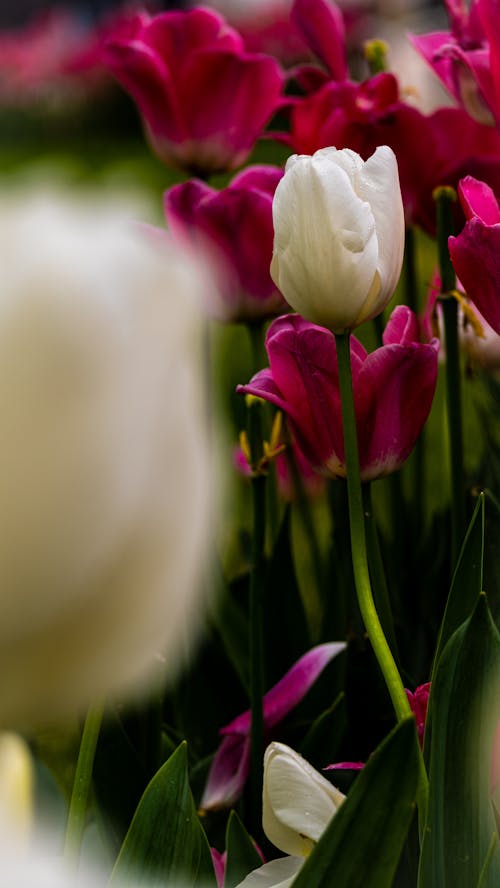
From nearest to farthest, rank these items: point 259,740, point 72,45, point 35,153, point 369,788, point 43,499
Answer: point 43,499, point 369,788, point 259,740, point 35,153, point 72,45

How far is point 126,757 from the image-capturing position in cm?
52

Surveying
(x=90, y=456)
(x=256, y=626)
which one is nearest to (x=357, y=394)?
(x=256, y=626)

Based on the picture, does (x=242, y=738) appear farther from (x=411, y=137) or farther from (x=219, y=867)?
(x=411, y=137)

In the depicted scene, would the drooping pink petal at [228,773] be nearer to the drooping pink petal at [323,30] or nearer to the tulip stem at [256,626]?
the tulip stem at [256,626]

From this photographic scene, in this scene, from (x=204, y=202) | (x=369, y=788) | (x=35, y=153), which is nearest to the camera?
(x=369, y=788)

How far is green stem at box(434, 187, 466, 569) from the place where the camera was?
Answer: 562 mm

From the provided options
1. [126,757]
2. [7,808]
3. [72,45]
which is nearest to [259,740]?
[126,757]

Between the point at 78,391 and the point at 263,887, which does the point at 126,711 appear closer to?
the point at 263,887

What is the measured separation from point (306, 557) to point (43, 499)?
1.12m

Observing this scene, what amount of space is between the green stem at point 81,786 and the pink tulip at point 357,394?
0.45 feet

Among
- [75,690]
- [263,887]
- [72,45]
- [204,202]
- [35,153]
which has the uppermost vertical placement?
[72,45]

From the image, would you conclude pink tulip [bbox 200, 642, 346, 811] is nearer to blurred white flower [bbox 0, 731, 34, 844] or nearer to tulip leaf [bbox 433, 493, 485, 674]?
tulip leaf [bbox 433, 493, 485, 674]

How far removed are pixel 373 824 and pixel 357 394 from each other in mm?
183

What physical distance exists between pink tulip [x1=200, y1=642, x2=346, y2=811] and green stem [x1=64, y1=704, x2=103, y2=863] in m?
0.18
